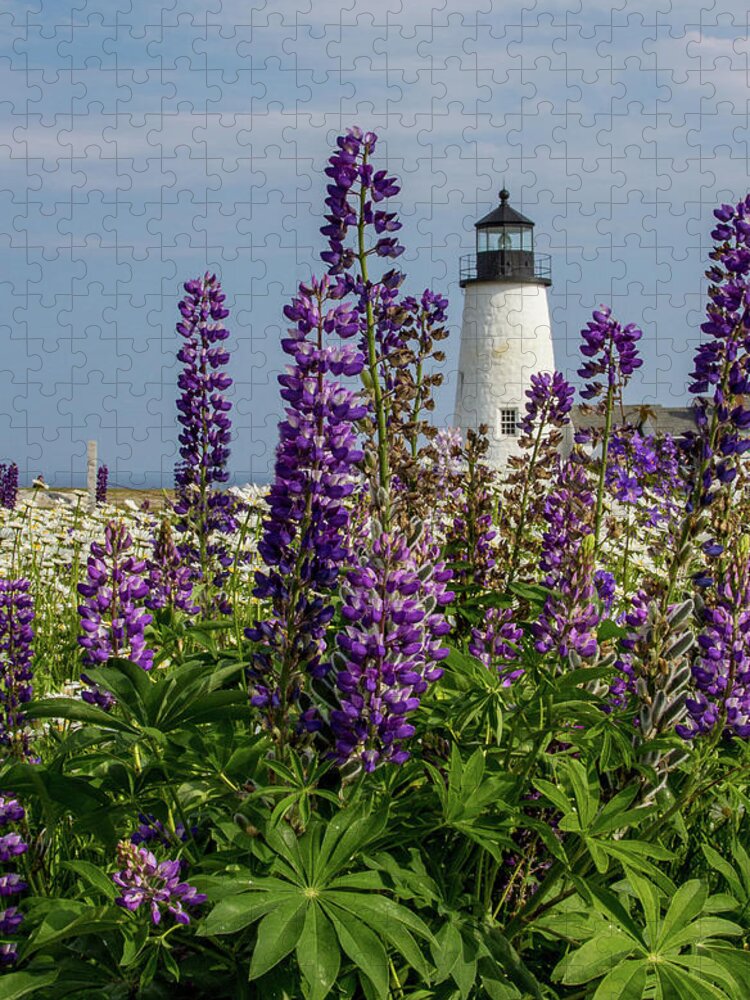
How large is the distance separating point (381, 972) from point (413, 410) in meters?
3.12

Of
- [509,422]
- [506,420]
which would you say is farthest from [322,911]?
[506,420]

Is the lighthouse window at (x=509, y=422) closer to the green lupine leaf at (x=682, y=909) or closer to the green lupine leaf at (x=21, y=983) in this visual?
the green lupine leaf at (x=682, y=909)

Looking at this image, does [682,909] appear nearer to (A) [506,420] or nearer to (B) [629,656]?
(B) [629,656]

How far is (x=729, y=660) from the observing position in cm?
403

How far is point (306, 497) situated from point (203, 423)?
254cm

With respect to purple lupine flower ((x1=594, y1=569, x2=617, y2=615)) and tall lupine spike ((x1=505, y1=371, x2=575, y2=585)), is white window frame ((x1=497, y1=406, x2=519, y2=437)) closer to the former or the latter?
tall lupine spike ((x1=505, y1=371, x2=575, y2=585))

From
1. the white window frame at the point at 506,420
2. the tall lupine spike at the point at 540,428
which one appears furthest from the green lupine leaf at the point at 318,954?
the white window frame at the point at 506,420

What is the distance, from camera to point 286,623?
11.7 ft

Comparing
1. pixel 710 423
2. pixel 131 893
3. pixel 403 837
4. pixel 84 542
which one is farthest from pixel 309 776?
pixel 84 542

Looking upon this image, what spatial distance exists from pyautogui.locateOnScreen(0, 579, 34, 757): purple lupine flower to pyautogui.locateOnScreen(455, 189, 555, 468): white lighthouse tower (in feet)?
87.0

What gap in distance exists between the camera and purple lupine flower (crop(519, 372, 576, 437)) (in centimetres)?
629

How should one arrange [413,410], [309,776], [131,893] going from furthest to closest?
[413,410] < [309,776] < [131,893]

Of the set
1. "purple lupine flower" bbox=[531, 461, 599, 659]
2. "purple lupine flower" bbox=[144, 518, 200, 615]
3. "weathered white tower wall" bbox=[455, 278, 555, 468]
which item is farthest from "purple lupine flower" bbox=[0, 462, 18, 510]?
"weathered white tower wall" bbox=[455, 278, 555, 468]

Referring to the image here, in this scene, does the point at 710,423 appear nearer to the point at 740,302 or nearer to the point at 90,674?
the point at 740,302
